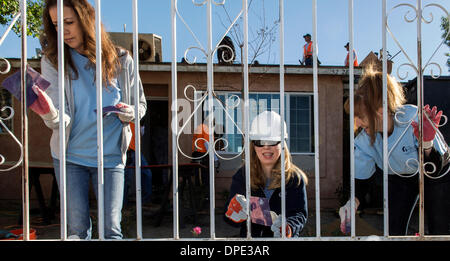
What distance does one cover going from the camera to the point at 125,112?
1.73 metres

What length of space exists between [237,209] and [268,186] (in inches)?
15.7

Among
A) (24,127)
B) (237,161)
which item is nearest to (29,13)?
(237,161)

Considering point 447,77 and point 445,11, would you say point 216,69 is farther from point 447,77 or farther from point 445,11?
point 445,11

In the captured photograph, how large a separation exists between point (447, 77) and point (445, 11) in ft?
14.2

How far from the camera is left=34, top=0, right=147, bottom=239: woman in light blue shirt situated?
5.65 feet

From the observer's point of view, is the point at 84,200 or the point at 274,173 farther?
the point at 274,173

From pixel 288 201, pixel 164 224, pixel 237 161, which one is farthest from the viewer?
pixel 237 161

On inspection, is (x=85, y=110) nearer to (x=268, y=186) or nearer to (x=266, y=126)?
(x=266, y=126)

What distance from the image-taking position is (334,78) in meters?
6.19

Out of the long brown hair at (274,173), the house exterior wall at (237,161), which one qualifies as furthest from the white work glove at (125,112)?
the house exterior wall at (237,161)

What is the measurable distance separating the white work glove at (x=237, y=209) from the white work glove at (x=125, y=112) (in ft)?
2.38

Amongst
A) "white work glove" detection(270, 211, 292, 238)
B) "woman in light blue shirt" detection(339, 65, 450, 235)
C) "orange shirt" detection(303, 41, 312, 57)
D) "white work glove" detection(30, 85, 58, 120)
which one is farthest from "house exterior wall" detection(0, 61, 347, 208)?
"white work glove" detection(30, 85, 58, 120)

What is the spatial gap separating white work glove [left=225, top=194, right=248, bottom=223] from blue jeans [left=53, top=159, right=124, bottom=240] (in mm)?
606
